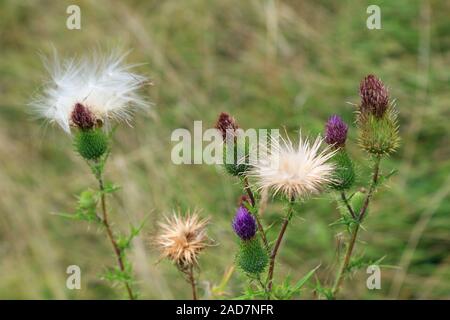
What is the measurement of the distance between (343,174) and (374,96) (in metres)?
0.20

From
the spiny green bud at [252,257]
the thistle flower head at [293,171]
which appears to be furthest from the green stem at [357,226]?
the spiny green bud at [252,257]

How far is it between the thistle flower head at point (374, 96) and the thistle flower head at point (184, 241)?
52cm

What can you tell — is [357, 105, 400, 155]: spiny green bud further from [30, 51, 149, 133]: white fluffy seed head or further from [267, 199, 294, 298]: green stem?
[30, 51, 149, 133]: white fluffy seed head

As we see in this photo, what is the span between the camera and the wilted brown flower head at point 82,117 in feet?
6.21

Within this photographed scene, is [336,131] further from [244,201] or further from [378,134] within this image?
[244,201]

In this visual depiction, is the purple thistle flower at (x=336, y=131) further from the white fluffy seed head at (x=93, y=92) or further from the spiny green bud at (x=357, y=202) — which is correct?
the white fluffy seed head at (x=93, y=92)

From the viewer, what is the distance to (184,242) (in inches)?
72.2

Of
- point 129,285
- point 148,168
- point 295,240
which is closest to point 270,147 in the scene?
point 129,285

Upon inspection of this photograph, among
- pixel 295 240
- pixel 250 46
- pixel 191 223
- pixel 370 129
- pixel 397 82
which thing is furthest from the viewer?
pixel 250 46

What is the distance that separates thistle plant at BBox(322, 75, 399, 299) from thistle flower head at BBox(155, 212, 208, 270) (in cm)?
38

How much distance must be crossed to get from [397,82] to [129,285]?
2.34 metres

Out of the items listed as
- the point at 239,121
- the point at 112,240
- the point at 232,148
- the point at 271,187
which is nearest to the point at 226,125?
the point at 232,148
